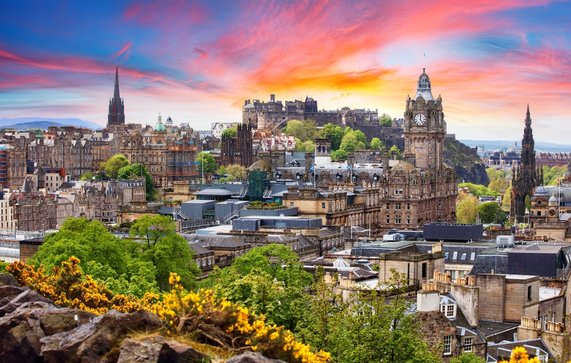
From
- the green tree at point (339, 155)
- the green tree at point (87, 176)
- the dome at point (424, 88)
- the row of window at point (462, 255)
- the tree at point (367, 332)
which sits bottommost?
the row of window at point (462, 255)

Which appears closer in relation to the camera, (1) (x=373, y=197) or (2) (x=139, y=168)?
(1) (x=373, y=197)

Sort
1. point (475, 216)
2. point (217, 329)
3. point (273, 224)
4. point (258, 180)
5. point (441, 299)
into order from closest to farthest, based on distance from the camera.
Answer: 1. point (217, 329)
2. point (441, 299)
3. point (273, 224)
4. point (258, 180)
5. point (475, 216)

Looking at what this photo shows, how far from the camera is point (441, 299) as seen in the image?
42.2m

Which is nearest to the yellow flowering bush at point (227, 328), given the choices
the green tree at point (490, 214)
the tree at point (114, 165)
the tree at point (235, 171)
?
the green tree at point (490, 214)

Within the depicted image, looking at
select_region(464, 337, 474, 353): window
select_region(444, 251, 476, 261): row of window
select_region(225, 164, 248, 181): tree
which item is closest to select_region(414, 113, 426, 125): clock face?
select_region(225, 164, 248, 181): tree

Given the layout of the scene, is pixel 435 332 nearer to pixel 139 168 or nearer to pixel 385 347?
pixel 385 347

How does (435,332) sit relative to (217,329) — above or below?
below

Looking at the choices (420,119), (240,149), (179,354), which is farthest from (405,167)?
(179,354)

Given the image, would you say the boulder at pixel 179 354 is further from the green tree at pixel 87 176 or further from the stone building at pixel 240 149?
the stone building at pixel 240 149

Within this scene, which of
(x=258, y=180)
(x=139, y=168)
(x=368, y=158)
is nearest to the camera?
(x=258, y=180)

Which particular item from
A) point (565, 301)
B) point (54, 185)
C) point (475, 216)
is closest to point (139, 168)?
point (54, 185)

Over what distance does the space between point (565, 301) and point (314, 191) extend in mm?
51681

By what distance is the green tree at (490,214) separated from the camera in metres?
136

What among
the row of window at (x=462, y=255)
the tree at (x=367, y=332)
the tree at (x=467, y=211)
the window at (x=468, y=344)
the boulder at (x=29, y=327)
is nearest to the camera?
the boulder at (x=29, y=327)
